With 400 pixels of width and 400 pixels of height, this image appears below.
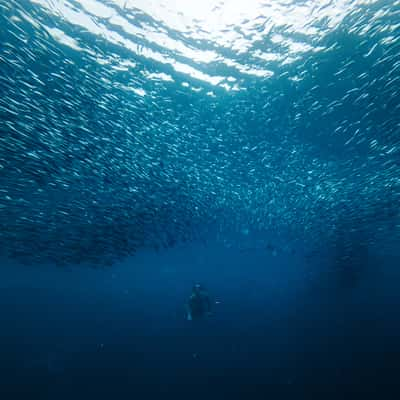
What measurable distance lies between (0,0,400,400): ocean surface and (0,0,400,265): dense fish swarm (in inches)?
2.0

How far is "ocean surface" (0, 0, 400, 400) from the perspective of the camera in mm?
6477

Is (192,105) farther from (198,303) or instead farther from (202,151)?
(198,303)

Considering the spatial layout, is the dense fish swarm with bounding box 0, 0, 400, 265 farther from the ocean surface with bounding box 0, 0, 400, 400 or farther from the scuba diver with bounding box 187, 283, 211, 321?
the scuba diver with bounding box 187, 283, 211, 321

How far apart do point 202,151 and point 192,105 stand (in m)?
3.23

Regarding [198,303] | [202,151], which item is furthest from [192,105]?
[198,303]

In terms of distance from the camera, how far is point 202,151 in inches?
483

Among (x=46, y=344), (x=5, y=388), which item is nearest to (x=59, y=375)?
(x=5, y=388)

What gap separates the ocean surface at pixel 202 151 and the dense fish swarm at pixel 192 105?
2.0 inches

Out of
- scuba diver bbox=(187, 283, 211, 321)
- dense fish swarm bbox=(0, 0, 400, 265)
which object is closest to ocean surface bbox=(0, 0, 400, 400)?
dense fish swarm bbox=(0, 0, 400, 265)

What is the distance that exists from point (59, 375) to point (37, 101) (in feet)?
99.6

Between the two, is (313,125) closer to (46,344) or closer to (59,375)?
(59,375)

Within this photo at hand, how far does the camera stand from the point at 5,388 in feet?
71.5

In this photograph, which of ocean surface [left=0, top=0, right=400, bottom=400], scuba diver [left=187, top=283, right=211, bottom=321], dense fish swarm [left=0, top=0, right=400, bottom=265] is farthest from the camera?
scuba diver [left=187, top=283, right=211, bottom=321]

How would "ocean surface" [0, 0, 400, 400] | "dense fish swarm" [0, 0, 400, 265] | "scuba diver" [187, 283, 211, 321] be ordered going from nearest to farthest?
"dense fish swarm" [0, 0, 400, 265], "ocean surface" [0, 0, 400, 400], "scuba diver" [187, 283, 211, 321]
